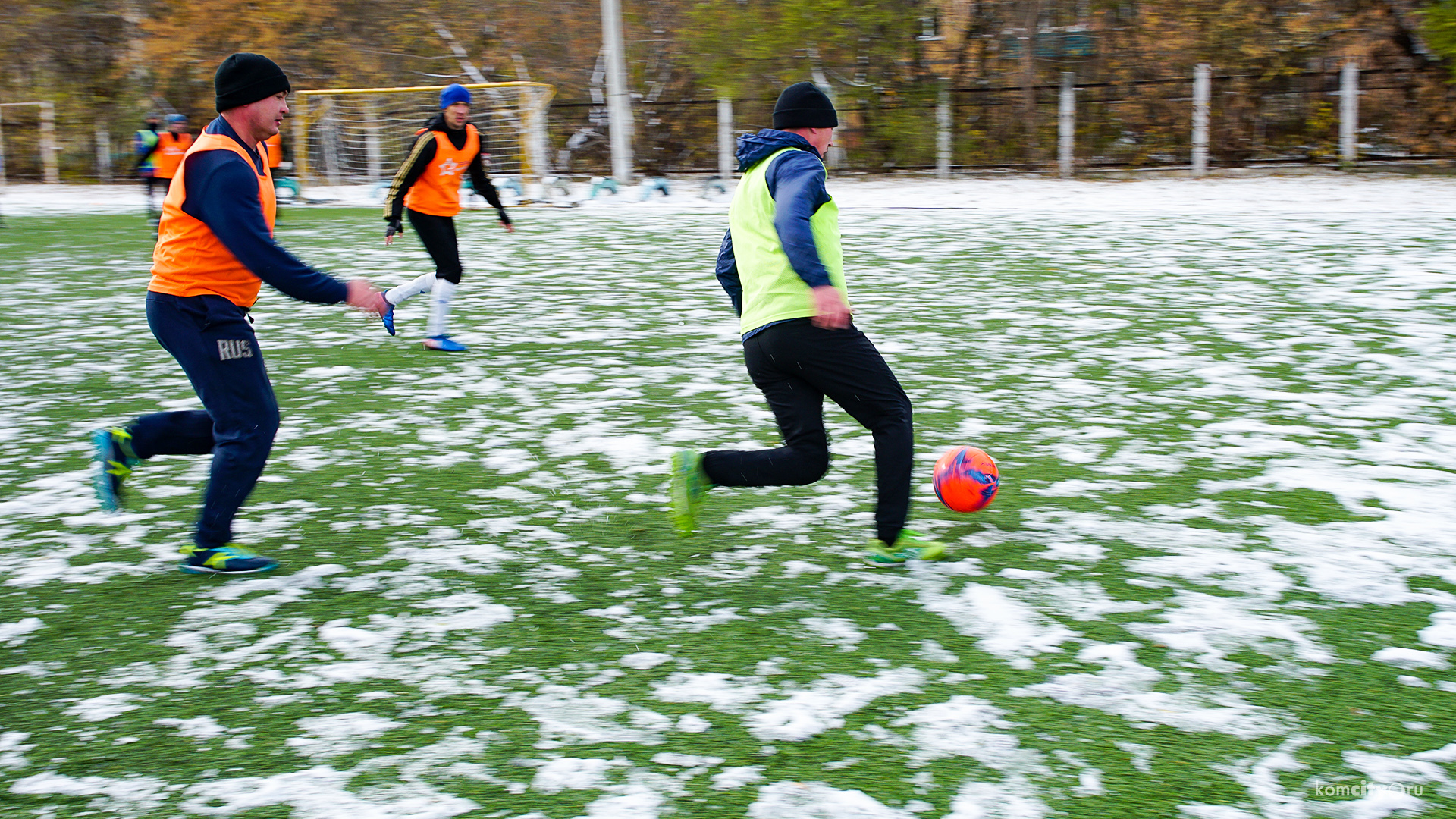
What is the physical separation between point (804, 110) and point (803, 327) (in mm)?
739

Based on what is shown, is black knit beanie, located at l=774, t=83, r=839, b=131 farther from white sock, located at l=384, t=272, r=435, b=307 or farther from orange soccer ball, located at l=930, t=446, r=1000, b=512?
white sock, located at l=384, t=272, r=435, b=307

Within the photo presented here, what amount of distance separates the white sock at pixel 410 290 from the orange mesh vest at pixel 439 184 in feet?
1.53

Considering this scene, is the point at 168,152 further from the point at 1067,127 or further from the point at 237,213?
the point at 1067,127

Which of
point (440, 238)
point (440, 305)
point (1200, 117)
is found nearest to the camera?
point (440, 238)

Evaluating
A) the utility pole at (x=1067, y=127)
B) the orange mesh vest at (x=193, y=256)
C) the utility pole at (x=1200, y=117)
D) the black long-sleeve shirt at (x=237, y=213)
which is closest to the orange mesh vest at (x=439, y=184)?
the orange mesh vest at (x=193, y=256)

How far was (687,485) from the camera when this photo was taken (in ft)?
15.0

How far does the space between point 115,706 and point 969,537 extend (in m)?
3.05

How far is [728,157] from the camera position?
22359 mm

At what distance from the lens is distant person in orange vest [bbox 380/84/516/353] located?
8.06m

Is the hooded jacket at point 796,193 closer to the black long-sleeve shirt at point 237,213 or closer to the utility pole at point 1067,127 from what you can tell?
the black long-sleeve shirt at point 237,213

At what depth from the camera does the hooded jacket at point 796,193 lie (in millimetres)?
3986

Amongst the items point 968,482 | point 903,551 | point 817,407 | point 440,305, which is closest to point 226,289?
point 817,407

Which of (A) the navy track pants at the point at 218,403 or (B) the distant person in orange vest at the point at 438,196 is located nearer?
(A) the navy track pants at the point at 218,403

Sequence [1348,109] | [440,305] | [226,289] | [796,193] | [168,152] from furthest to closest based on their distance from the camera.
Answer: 1. [1348,109]
2. [168,152]
3. [440,305]
4. [226,289]
5. [796,193]
